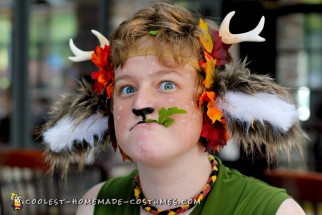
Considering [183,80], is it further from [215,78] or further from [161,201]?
[161,201]

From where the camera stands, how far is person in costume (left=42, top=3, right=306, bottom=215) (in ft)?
4.16

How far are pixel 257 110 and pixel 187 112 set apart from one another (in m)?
0.17

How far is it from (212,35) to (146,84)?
8.0 inches

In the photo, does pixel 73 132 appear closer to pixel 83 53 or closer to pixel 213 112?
pixel 83 53

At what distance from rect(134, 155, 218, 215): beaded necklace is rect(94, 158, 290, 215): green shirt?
1 centimetres

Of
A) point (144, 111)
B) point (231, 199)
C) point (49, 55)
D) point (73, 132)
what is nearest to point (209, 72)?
point (144, 111)

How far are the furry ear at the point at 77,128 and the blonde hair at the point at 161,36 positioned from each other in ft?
0.60

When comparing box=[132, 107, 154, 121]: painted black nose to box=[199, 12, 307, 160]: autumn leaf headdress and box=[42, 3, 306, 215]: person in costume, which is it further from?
box=[199, 12, 307, 160]: autumn leaf headdress

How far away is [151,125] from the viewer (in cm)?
125

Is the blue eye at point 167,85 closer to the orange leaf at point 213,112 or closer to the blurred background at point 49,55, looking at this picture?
the orange leaf at point 213,112

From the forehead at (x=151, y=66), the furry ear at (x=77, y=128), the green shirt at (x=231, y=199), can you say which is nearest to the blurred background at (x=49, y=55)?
the furry ear at (x=77, y=128)

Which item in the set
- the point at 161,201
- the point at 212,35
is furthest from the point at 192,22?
the point at 161,201

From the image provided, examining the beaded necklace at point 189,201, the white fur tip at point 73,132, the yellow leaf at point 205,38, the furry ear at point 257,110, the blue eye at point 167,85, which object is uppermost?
the yellow leaf at point 205,38

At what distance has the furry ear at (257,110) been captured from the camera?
1.33m
